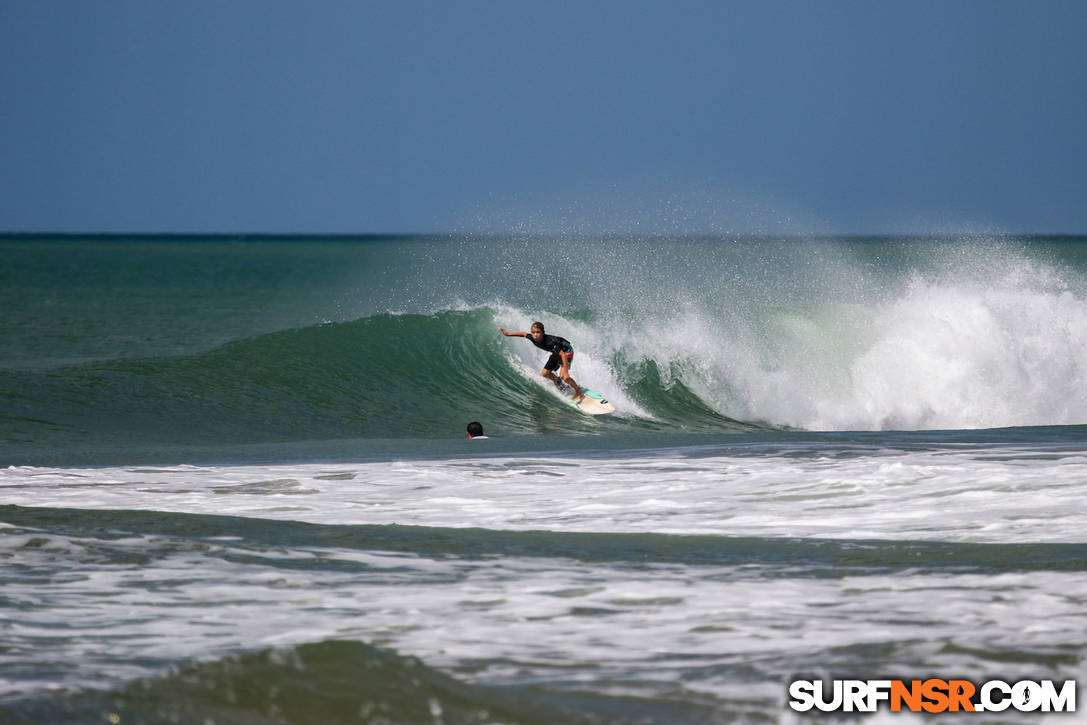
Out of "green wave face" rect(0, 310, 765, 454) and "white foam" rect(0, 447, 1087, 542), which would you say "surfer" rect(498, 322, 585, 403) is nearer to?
"green wave face" rect(0, 310, 765, 454)

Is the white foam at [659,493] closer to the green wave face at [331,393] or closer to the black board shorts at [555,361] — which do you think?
the green wave face at [331,393]

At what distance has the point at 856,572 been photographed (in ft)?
21.8

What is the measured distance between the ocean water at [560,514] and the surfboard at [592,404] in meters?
0.21

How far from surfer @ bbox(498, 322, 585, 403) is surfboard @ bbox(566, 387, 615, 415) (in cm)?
7

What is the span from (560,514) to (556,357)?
8892 millimetres

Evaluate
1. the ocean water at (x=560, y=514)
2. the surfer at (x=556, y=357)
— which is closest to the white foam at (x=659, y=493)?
the ocean water at (x=560, y=514)

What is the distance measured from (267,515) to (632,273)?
52.3 feet

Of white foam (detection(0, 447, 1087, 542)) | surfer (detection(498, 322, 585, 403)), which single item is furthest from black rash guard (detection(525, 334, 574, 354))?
white foam (detection(0, 447, 1087, 542))

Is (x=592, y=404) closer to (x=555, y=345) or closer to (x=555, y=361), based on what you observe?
(x=555, y=361)

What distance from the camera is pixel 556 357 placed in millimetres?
17328

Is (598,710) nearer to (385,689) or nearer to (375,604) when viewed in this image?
(385,689)

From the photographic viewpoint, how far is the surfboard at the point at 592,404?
1682 cm

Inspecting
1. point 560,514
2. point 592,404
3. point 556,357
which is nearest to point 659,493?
point 560,514

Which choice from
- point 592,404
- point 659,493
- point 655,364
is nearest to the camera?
point 659,493
